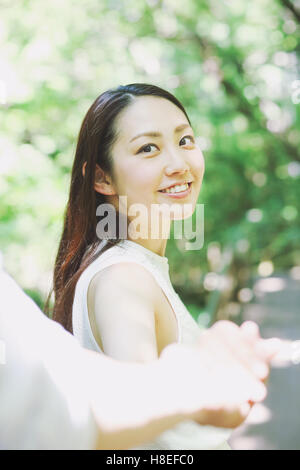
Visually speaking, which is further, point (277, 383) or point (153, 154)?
point (277, 383)

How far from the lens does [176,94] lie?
492 centimetres

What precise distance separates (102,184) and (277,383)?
156 inches

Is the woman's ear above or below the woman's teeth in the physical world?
above

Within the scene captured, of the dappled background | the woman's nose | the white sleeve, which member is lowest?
the white sleeve

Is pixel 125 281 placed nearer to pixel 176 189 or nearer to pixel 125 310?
pixel 125 310

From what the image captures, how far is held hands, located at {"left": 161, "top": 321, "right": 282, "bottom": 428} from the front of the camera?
553 millimetres

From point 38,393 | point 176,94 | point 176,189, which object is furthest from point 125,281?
point 176,94

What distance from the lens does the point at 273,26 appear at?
4.46 meters

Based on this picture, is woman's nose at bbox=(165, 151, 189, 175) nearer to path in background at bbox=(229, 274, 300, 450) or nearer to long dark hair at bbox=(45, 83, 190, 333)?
long dark hair at bbox=(45, 83, 190, 333)

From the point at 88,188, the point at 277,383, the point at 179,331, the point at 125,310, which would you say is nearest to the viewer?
the point at 125,310

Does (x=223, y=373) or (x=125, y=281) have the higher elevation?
(x=125, y=281)

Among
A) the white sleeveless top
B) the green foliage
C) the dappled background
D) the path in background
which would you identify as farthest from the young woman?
the green foliage

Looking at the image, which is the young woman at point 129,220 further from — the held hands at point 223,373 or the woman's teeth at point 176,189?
the held hands at point 223,373

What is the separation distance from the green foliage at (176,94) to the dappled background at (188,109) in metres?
0.01
